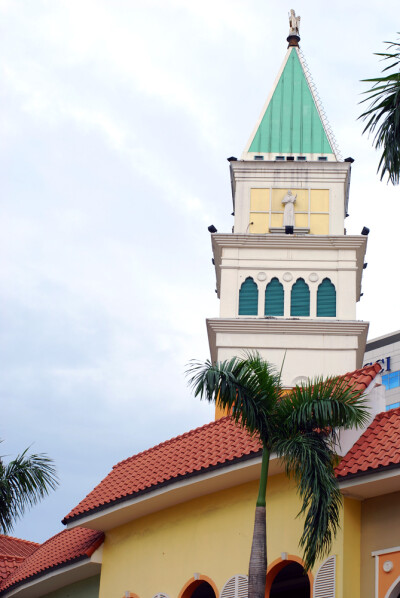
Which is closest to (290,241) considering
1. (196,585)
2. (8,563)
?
(8,563)

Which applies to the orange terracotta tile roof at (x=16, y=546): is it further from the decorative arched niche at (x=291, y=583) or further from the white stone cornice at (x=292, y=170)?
the white stone cornice at (x=292, y=170)

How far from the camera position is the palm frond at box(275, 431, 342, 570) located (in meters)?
16.2

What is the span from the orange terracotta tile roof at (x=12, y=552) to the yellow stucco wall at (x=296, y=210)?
21615 millimetres

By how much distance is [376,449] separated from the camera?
18.9 m

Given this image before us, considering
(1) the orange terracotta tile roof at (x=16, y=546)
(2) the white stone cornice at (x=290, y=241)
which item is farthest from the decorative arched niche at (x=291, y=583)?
(2) the white stone cornice at (x=290, y=241)

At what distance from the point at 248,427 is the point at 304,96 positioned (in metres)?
39.0

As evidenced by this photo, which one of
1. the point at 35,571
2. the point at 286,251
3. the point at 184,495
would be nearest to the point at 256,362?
the point at 184,495

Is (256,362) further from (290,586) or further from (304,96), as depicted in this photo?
(304,96)

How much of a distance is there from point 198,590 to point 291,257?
28182mm

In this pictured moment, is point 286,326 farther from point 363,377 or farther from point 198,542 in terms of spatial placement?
point 363,377

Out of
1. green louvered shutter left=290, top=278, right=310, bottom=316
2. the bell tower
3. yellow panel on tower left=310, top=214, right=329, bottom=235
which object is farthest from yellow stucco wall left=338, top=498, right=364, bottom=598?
yellow panel on tower left=310, top=214, right=329, bottom=235

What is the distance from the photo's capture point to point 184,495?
21.9 meters

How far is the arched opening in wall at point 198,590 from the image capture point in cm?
2141

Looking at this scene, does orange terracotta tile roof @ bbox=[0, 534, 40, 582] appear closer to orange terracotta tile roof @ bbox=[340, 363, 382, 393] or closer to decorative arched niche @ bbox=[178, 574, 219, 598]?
decorative arched niche @ bbox=[178, 574, 219, 598]
